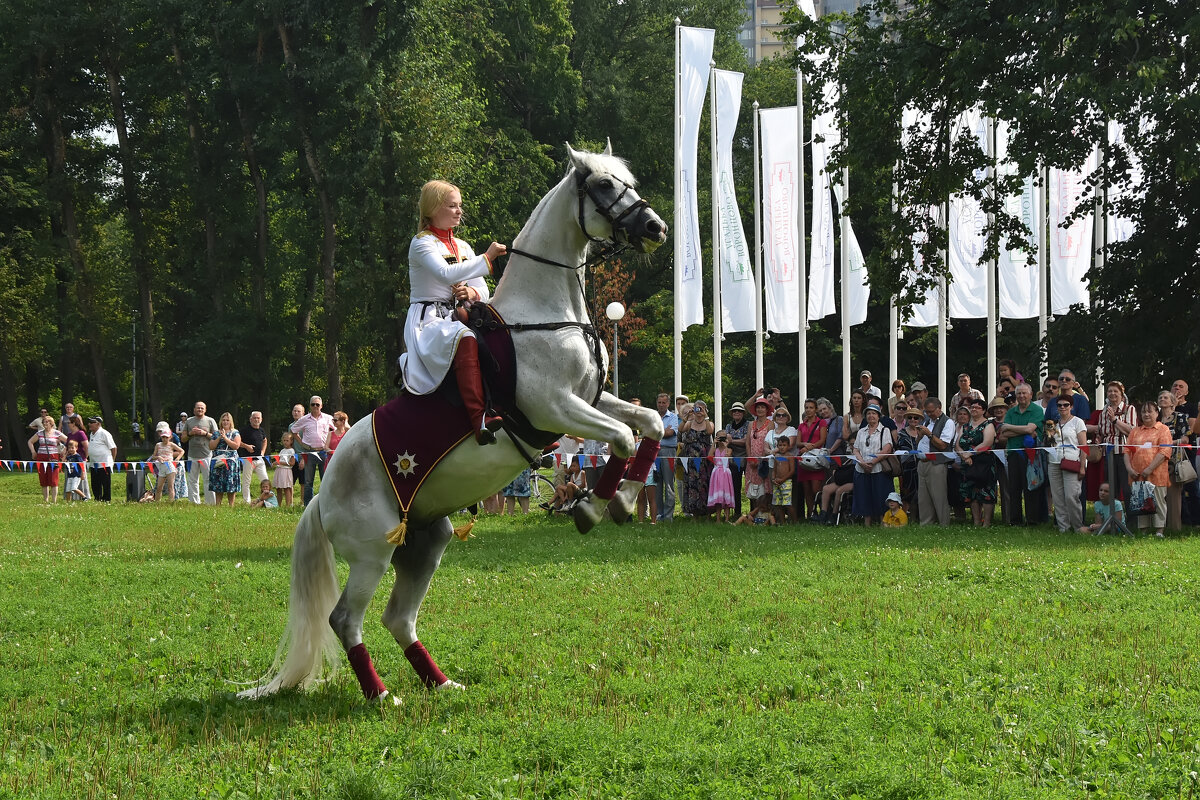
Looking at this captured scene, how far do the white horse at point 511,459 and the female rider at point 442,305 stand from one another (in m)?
0.24

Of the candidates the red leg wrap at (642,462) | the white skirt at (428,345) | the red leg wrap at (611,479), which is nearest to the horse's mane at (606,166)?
the white skirt at (428,345)

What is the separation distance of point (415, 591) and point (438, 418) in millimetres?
1353

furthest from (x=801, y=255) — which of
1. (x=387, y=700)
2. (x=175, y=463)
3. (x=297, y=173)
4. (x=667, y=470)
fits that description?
(x=387, y=700)

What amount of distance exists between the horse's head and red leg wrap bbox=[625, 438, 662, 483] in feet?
4.03

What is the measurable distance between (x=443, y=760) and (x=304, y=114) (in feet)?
135

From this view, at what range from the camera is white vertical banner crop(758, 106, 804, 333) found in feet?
106

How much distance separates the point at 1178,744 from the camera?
607 cm

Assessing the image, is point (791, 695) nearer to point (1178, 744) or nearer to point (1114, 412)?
point (1178, 744)

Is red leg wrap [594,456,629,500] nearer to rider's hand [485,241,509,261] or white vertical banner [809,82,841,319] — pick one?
rider's hand [485,241,509,261]

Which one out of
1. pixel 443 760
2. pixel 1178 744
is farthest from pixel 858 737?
pixel 443 760

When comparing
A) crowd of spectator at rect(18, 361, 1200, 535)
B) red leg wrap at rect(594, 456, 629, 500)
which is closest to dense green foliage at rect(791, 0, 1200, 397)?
crowd of spectator at rect(18, 361, 1200, 535)

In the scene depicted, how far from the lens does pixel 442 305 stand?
25.2 feet

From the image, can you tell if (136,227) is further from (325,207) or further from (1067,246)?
A: (1067,246)

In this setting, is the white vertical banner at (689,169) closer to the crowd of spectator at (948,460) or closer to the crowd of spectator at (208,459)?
the crowd of spectator at (948,460)
